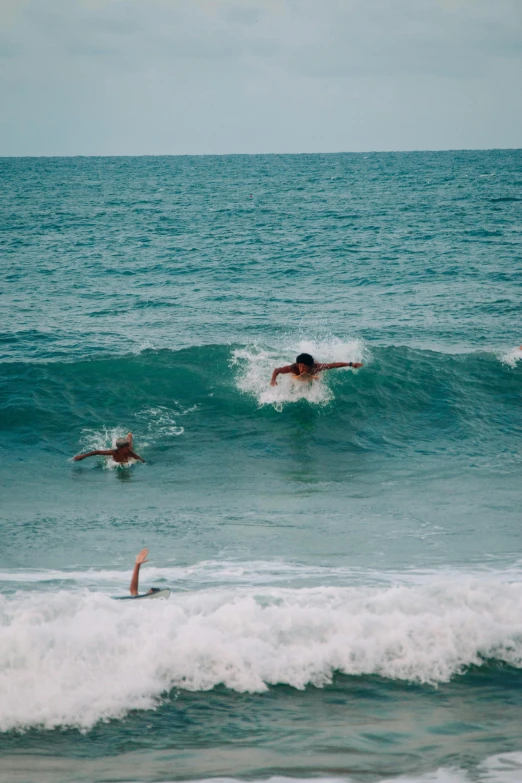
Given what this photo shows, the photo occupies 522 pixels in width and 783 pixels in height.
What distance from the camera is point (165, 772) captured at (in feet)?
18.0

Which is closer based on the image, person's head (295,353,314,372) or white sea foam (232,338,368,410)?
person's head (295,353,314,372)

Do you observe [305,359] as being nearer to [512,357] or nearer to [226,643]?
[512,357]

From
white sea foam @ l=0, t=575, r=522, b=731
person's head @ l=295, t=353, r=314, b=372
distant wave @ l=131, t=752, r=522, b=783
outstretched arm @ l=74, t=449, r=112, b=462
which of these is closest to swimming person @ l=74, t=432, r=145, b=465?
outstretched arm @ l=74, t=449, r=112, b=462

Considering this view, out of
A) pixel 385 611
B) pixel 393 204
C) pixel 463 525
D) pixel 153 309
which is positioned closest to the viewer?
pixel 385 611

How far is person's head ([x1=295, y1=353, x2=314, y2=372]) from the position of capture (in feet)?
45.6

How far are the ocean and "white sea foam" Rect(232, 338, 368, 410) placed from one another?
0.07 meters

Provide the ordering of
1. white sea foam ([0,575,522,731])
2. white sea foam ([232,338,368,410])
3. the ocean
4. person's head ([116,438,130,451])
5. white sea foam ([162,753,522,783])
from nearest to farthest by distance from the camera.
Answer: white sea foam ([162,753,522,783])
the ocean
white sea foam ([0,575,522,731])
person's head ([116,438,130,451])
white sea foam ([232,338,368,410])

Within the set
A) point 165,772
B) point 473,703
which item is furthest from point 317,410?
point 165,772

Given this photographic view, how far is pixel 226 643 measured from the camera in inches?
271

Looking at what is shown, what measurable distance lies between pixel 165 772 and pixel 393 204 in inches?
1908

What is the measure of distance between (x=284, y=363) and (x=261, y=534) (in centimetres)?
692

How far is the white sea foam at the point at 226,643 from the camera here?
253 inches

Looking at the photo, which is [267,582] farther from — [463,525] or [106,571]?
[463,525]

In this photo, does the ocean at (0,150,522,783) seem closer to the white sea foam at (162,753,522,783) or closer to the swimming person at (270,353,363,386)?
the white sea foam at (162,753,522,783)
